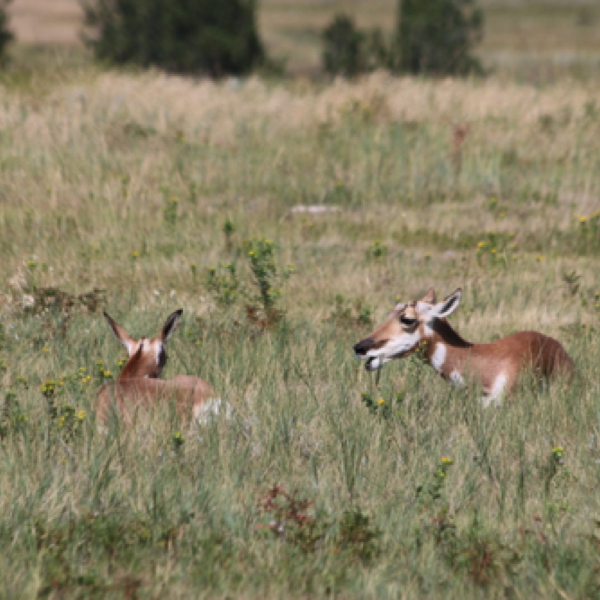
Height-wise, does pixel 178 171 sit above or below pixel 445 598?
below

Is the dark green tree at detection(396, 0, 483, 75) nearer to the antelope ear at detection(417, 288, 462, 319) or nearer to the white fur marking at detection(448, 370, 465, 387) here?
the antelope ear at detection(417, 288, 462, 319)

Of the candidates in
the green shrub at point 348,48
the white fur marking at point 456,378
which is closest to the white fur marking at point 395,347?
the white fur marking at point 456,378

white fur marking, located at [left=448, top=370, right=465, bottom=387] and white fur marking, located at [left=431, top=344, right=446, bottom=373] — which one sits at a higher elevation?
white fur marking, located at [left=431, top=344, right=446, bottom=373]

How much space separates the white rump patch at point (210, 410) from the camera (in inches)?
220

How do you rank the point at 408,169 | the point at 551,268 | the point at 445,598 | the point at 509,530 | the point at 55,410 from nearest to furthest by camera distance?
the point at 445,598, the point at 509,530, the point at 55,410, the point at 551,268, the point at 408,169

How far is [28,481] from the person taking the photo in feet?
15.2

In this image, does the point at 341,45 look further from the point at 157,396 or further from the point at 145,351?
the point at 157,396

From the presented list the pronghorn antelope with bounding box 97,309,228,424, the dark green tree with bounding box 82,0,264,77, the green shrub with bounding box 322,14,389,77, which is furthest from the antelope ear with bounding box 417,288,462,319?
the dark green tree with bounding box 82,0,264,77

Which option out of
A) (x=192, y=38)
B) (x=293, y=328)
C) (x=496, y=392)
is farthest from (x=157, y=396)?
(x=192, y=38)

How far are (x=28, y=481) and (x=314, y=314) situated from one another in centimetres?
437

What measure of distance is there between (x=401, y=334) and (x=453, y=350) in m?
0.36

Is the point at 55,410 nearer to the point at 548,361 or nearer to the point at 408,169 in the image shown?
the point at 548,361

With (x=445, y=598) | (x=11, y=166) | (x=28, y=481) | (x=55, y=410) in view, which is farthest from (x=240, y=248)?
(x=445, y=598)

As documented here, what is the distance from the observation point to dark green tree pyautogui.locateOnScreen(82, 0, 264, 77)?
86.9ft
